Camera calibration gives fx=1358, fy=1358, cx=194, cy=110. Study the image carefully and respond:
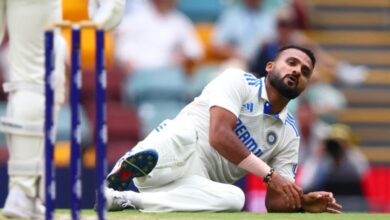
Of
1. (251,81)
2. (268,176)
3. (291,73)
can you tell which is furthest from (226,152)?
(291,73)

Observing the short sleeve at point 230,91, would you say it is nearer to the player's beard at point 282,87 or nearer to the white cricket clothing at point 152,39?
the player's beard at point 282,87

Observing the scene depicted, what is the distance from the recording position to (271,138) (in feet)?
23.9

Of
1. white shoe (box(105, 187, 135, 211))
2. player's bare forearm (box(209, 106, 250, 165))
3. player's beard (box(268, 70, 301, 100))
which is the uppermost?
player's beard (box(268, 70, 301, 100))

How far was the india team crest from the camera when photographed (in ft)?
23.9

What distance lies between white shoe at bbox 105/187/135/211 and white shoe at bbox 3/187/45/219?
1.13 metres

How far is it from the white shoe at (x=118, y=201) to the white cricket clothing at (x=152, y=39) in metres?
4.63

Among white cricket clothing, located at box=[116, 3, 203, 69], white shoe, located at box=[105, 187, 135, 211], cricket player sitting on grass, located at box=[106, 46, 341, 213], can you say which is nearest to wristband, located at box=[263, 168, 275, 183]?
cricket player sitting on grass, located at box=[106, 46, 341, 213]

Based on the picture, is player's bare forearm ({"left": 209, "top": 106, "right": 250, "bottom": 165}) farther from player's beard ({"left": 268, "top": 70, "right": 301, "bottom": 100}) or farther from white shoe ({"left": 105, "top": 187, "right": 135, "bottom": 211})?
white shoe ({"left": 105, "top": 187, "right": 135, "bottom": 211})

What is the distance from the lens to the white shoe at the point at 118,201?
22.8 ft

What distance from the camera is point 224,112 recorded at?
6.94 m

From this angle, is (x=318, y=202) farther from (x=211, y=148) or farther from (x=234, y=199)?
(x=211, y=148)

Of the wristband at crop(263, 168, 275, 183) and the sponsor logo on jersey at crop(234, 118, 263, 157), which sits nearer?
the wristband at crop(263, 168, 275, 183)

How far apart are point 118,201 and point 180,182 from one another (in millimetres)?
378

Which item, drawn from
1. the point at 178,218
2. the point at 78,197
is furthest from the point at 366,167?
the point at 78,197
